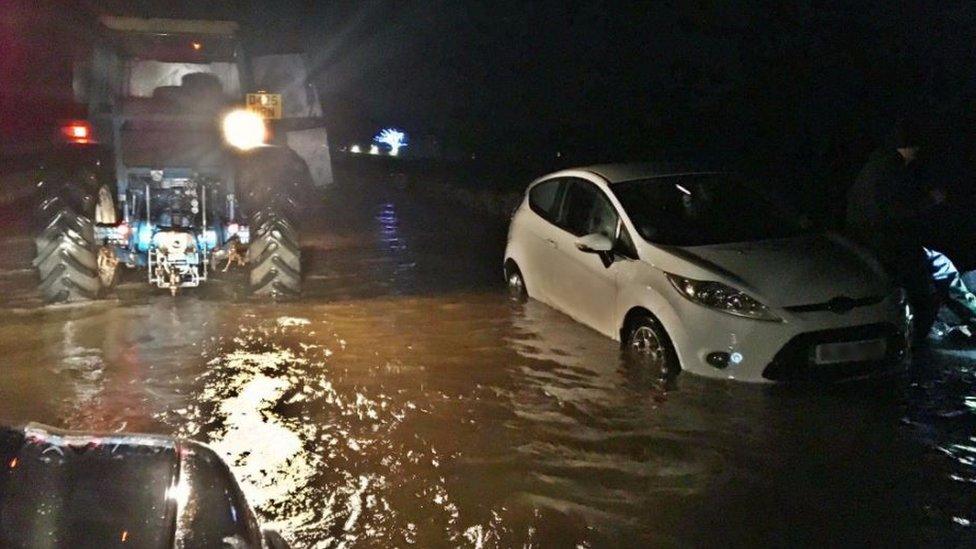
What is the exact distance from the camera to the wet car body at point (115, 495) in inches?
98.0

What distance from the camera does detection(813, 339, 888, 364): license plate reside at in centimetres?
655

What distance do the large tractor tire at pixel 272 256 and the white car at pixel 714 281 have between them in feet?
9.09

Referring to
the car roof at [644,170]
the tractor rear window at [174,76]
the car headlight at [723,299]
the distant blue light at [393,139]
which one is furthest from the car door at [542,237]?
the distant blue light at [393,139]

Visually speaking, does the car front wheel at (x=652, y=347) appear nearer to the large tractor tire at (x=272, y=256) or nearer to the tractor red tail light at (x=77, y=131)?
the large tractor tire at (x=272, y=256)

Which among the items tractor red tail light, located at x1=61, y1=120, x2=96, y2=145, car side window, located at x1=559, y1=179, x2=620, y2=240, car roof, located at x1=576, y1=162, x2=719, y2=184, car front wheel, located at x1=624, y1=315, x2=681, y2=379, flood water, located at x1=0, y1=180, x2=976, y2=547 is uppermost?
tractor red tail light, located at x1=61, y1=120, x2=96, y2=145

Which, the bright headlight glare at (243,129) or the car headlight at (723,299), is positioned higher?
the bright headlight glare at (243,129)

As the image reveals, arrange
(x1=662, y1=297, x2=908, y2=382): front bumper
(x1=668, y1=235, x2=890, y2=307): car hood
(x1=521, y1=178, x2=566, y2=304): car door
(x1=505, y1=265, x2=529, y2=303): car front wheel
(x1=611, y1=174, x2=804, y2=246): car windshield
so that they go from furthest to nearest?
(x1=505, y1=265, x2=529, y2=303): car front wheel < (x1=521, y1=178, x2=566, y2=304): car door < (x1=611, y1=174, x2=804, y2=246): car windshield < (x1=668, y1=235, x2=890, y2=307): car hood < (x1=662, y1=297, x2=908, y2=382): front bumper

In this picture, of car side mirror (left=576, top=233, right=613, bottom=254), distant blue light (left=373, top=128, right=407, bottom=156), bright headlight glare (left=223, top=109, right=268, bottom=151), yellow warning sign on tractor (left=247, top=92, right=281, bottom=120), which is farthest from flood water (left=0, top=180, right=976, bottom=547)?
distant blue light (left=373, top=128, right=407, bottom=156)

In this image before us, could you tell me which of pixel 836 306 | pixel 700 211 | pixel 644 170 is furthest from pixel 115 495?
pixel 644 170

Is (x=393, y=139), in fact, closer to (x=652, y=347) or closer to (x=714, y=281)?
(x=652, y=347)

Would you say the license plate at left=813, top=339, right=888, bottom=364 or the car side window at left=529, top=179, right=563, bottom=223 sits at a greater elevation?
the car side window at left=529, top=179, right=563, bottom=223

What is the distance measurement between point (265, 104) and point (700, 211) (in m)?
4.86

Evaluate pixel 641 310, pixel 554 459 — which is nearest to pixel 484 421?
pixel 554 459

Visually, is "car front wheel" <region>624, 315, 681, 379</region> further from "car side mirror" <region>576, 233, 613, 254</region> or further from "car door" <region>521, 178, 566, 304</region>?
"car door" <region>521, 178, 566, 304</region>
